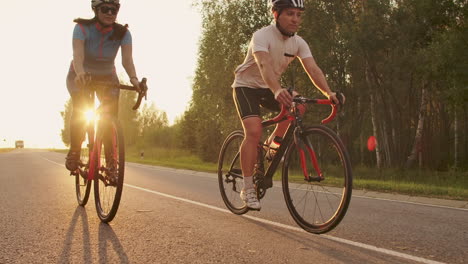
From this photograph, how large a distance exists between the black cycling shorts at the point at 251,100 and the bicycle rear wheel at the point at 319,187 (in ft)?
2.01

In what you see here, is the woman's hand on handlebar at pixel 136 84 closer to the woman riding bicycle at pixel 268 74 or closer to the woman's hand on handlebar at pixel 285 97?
the woman riding bicycle at pixel 268 74

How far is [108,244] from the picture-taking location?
367 centimetres

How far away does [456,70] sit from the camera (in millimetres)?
19172

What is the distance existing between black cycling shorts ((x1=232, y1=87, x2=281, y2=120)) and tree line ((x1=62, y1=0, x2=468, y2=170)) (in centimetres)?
1705

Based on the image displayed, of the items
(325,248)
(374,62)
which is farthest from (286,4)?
(374,62)

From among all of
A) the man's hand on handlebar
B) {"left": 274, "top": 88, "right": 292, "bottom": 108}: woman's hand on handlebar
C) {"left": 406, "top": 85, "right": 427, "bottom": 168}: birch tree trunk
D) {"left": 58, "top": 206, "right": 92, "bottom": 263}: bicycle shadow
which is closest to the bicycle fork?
{"left": 274, "top": 88, "right": 292, "bottom": 108}: woman's hand on handlebar

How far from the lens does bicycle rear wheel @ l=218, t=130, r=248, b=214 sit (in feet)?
17.5

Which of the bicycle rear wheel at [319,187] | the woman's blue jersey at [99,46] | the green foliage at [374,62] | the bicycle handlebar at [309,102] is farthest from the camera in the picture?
the green foliage at [374,62]

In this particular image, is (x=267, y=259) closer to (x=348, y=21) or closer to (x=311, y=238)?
(x=311, y=238)

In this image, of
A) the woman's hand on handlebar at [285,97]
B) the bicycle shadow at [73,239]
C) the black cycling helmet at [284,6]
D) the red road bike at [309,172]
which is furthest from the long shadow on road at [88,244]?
the black cycling helmet at [284,6]

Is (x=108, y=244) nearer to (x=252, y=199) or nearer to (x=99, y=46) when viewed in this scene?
(x=252, y=199)

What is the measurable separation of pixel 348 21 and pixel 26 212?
2376 cm

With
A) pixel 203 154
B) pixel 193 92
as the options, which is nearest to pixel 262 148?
pixel 193 92

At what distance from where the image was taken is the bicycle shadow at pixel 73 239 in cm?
324
